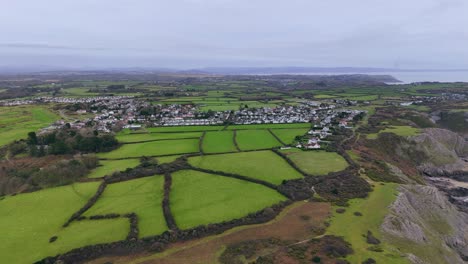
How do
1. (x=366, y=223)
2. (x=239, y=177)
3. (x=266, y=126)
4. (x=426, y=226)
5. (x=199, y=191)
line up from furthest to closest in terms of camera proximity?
(x=266, y=126)
(x=239, y=177)
(x=199, y=191)
(x=426, y=226)
(x=366, y=223)

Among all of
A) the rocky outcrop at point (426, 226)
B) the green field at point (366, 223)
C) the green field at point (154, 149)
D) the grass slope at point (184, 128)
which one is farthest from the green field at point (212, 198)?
the grass slope at point (184, 128)

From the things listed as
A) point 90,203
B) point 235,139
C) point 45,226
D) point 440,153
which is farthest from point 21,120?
point 440,153

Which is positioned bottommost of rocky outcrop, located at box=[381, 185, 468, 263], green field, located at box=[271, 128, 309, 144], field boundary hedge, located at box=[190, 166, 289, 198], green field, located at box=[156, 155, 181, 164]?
rocky outcrop, located at box=[381, 185, 468, 263]

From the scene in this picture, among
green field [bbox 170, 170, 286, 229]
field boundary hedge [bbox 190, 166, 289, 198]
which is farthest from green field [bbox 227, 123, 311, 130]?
green field [bbox 170, 170, 286, 229]

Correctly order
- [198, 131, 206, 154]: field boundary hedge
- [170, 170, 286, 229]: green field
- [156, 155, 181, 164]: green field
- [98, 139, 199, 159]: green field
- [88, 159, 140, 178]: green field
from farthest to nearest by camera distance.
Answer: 1. [198, 131, 206, 154]: field boundary hedge
2. [98, 139, 199, 159]: green field
3. [156, 155, 181, 164]: green field
4. [88, 159, 140, 178]: green field
5. [170, 170, 286, 229]: green field

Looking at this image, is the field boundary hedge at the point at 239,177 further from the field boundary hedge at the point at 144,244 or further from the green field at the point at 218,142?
the green field at the point at 218,142

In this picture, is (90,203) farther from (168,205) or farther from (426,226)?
(426,226)

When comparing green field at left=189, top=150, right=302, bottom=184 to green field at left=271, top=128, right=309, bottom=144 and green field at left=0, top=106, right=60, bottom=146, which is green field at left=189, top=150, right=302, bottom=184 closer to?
Answer: green field at left=271, top=128, right=309, bottom=144
